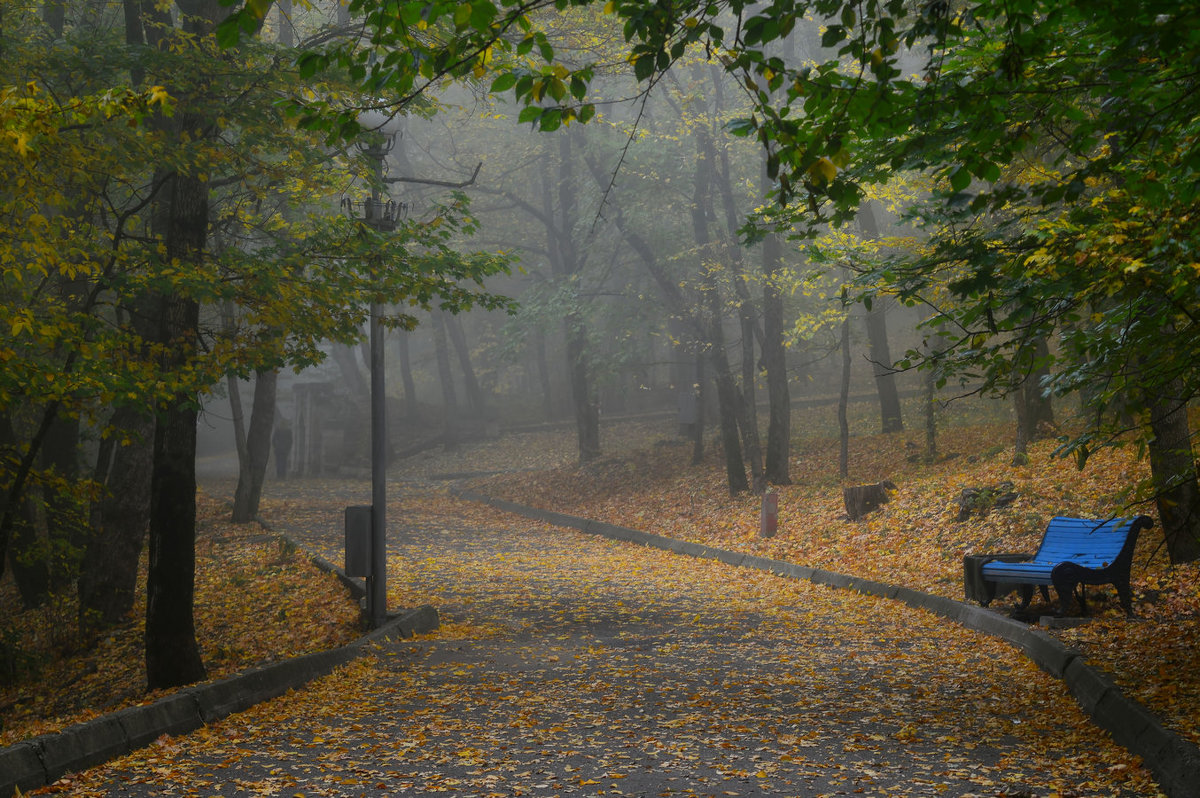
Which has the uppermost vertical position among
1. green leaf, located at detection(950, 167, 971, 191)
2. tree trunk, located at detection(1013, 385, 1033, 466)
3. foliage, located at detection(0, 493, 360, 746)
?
green leaf, located at detection(950, 167, 971, 191)

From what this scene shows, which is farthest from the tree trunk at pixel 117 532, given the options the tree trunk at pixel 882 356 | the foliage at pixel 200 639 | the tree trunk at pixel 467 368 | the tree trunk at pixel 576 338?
the tree trunk at pixel 467 368

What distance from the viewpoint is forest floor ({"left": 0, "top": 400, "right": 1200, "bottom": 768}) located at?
7.71m

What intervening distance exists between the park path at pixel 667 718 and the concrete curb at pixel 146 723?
0.40 feet

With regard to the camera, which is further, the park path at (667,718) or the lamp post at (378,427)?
the lamp post at (378,427)

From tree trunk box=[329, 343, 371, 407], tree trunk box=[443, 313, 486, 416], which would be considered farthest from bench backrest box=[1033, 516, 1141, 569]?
tree trunk box=[443, 313, 486, 416]

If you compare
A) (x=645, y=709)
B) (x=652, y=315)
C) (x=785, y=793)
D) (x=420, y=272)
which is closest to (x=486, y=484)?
(x=652, y=315)

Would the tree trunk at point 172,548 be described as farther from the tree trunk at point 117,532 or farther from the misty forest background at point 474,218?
the tree trunk at point 117,532

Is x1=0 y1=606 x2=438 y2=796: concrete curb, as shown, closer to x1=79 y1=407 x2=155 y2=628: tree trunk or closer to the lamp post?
the lamp post

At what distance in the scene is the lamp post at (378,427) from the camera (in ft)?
33.5

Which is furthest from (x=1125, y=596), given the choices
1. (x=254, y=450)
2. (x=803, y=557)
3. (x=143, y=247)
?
(x=254, y=450)

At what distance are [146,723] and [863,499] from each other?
38.8ft

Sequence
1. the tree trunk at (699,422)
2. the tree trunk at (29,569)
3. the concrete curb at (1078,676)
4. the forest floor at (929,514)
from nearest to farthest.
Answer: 1. the concrete curb at (1078,676)
2. the forest floor at (929,514)
3. the tree trunk at (29,569)
4. the tree trunk at (699,422)

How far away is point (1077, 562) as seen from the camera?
874 centimetres

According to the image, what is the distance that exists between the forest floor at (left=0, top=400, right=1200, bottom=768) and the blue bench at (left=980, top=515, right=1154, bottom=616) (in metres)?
0.34
